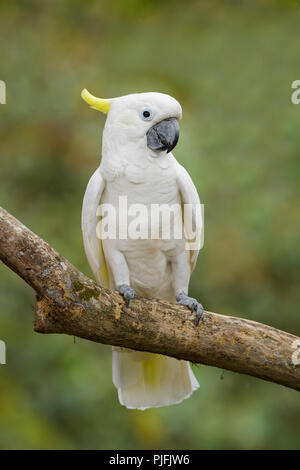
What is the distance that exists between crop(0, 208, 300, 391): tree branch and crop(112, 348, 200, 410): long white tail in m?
0.47

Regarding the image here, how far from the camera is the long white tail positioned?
2.84 meters

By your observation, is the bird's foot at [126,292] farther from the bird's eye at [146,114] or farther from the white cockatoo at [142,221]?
the bird's eye at [146,114]

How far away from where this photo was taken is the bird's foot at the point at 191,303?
7.90 feet

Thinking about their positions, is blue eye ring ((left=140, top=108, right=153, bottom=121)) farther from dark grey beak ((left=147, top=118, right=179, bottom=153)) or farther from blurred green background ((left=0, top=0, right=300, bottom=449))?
blurred green background ((left=0, top=0, right=300, bottom=449))

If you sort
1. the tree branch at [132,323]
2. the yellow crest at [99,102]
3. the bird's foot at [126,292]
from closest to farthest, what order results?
the tree branch at [132,323] < the bird's foot at [126,292] < the yellow crest at [99,102]

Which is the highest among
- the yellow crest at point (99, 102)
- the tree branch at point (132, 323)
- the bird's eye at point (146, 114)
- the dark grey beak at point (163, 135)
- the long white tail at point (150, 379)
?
the yellow crest at point (99, 102)

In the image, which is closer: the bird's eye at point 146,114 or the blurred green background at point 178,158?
the bird's eye at point 146,114

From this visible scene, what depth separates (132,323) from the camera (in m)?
2.30

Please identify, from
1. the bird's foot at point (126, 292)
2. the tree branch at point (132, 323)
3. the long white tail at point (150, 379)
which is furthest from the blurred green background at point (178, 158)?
the tree branch at point (132, 323)

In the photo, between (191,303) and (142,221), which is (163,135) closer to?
(142,221)

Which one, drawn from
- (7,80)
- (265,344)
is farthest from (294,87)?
(265,344)

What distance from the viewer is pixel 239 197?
4.62 meters

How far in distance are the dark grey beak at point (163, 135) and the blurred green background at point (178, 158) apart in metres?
1.32
